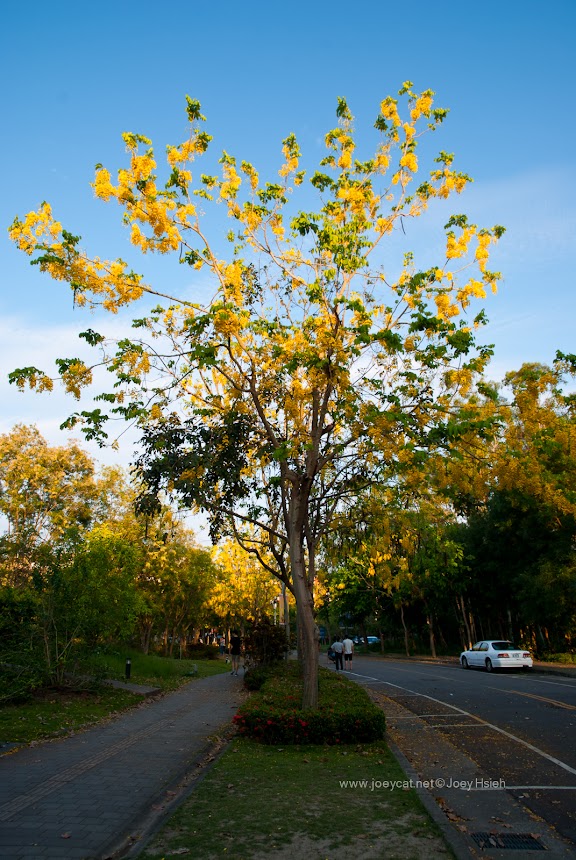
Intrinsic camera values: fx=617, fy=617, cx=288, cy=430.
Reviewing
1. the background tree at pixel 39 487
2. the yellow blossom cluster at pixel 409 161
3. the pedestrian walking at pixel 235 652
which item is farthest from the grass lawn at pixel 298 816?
the background tree at pixel 39 487

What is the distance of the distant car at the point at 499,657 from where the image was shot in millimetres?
25016

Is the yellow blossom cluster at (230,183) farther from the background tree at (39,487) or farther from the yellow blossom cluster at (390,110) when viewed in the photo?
the background tree at (39,487)

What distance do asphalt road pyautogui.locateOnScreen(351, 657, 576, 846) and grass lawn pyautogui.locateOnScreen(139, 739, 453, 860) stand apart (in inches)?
50.1

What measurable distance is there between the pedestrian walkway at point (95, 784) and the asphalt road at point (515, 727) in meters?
3.74

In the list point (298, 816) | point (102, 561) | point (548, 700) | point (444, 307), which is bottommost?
point (548, 700)

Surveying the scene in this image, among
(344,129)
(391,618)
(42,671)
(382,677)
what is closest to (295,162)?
(344,129)

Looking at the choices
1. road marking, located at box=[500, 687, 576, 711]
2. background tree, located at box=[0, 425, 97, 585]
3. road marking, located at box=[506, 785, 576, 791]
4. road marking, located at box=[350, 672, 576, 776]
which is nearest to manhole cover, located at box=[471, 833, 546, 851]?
road marking, located at box=[506, 785, 576, 791]

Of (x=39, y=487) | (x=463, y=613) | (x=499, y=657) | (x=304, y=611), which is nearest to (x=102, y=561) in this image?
(x=304, y=611)

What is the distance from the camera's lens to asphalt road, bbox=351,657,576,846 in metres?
6.88

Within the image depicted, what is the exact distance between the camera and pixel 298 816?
19.3 feet

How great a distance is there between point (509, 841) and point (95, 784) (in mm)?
4450

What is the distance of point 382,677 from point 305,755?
1705 centimetres

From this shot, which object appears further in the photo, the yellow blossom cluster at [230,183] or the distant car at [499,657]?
the distant car at [499,657]

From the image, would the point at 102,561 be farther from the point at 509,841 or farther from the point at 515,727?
the point at 509,841
